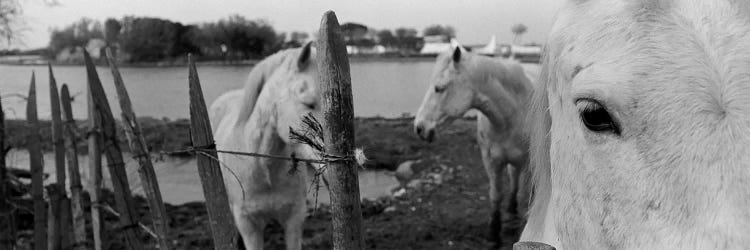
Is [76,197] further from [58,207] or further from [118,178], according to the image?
[118,178]

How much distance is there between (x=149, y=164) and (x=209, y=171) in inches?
23.0

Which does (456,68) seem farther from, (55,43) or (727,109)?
(55,43)

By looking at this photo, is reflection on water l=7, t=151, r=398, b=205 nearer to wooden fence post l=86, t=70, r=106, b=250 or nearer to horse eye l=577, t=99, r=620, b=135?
wooden fence post l=86, t=70, r=106, b=250

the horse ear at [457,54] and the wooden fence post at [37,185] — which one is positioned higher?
the horse ear at [457,54]

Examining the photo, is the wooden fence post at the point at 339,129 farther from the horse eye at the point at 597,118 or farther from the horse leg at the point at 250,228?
the horse leg at the point at 250,228

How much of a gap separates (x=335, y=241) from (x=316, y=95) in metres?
1.75

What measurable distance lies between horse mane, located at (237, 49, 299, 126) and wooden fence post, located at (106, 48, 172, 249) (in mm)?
1299

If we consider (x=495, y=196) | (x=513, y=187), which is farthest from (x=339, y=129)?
(x=513, y=187)

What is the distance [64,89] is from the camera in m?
3.12

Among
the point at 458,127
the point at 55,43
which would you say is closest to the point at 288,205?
the point at 55,43

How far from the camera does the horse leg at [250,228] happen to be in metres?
3.41

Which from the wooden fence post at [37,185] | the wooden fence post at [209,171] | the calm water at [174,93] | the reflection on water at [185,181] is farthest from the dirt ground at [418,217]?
the calm water at [174,93]

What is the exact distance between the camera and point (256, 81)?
3.48 m

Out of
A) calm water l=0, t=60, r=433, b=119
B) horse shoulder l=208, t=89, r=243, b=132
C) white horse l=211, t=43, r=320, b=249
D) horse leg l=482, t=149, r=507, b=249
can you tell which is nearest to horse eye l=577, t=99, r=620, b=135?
white horse l=211, t=43, r=320, b=249
